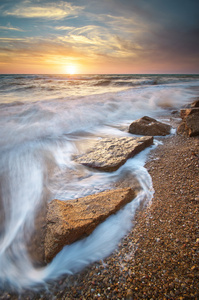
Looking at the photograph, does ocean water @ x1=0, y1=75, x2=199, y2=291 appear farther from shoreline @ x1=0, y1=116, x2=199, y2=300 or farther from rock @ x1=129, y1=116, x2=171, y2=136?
rock @ x1=129, y1=116, x2=171, y2=136

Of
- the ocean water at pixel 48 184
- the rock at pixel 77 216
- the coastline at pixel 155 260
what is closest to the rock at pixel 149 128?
the ocean water at pixel 48 184

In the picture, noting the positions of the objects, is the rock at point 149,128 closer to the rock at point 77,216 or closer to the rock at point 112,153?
the rock at point 112,153

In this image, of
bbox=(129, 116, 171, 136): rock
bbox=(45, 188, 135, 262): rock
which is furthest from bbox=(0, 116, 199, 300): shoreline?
bbox=(129, 116, 171, 136): rock

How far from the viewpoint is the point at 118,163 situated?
271cm

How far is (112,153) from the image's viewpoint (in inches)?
117

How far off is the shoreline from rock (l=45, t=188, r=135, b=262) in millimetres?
264

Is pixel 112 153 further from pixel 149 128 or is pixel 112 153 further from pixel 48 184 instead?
pixel 149 128

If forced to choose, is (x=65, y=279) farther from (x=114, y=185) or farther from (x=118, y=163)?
(x=118, y=163)

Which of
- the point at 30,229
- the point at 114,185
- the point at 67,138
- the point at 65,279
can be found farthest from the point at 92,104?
the point at 65,279

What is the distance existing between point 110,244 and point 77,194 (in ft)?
2.87

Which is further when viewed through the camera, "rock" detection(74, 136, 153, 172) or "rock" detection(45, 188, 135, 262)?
"rock" detection(74, 136, 153, 172)

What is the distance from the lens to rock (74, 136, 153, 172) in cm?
274

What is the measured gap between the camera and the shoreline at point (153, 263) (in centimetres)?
111

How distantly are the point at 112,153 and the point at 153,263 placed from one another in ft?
6.32
